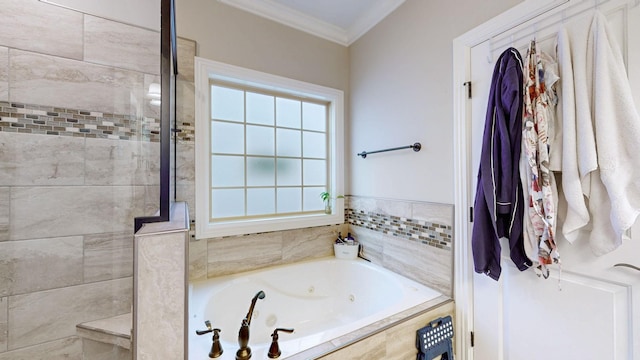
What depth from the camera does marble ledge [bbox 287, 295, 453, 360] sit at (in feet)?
3.38

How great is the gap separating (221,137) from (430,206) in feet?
5.46

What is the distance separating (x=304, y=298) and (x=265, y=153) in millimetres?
1279

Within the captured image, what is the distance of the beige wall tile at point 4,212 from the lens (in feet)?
3.97

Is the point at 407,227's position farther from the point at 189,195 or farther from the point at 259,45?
the point at 259,45

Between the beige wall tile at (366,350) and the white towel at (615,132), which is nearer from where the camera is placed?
the white towel at (615,132)

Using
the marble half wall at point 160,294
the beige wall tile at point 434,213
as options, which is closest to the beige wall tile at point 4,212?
the marble half wall at point 160,294

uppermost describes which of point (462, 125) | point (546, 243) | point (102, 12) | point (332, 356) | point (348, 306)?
point (102, 12)

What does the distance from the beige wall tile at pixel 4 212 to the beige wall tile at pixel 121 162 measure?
0.99 feet

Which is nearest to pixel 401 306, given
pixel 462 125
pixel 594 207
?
pixel 594 207

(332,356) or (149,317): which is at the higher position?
(149,317)

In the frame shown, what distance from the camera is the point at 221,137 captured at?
1.94m

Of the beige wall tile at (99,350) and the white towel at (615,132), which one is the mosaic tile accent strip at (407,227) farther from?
the beige wall tile at (99,350)

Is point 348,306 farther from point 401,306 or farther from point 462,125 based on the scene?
point 462,125

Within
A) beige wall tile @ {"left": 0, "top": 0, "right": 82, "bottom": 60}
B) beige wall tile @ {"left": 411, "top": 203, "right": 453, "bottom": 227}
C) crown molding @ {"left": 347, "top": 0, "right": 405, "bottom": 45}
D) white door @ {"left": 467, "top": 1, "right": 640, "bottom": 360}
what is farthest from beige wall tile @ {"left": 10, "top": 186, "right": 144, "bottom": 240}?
crown molding @ {"left": 347, "top": 0, "right": 405, "bottom": 45}
